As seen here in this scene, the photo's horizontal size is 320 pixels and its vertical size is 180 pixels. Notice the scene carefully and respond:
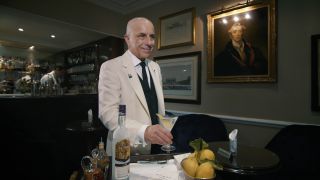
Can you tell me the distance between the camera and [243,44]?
2.83 metres

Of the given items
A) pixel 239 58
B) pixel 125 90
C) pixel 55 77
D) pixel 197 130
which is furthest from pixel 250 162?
pixel 55 77

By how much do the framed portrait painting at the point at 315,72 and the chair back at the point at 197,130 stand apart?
1070 mm

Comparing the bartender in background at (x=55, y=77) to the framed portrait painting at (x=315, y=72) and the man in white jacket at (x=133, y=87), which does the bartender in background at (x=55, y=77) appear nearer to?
the man in white jacket at (x=133, y=87)

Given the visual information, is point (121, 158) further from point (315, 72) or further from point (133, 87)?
point (315, 72)

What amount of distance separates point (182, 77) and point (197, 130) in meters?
0.97

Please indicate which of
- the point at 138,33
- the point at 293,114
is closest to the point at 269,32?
the point at 293,114

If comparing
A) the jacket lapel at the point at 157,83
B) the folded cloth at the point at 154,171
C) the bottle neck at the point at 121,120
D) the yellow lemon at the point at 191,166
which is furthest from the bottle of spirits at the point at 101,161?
the jacket lapel at the point at 157,83

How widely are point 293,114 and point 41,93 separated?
358cm

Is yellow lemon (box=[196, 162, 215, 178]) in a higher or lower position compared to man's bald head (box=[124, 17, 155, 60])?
lower

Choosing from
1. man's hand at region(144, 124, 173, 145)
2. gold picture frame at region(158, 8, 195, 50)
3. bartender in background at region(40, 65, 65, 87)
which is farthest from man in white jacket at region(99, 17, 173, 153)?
bartender in background at region(40, 65, 65, 87)

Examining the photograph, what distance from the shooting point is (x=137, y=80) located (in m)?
1.75

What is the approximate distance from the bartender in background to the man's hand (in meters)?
2.99

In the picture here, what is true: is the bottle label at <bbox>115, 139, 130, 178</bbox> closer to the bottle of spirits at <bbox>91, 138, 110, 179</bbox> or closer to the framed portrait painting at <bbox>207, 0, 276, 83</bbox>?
the bottle of spirits at <bbox>91, 138, 110, 179</bbox>

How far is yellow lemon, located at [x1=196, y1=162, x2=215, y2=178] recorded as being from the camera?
2.78ft
